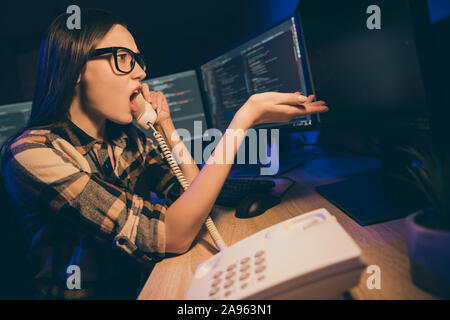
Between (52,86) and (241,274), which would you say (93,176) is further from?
(241,274)

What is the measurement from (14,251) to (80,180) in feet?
1.04

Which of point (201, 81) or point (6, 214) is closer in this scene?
point (6, 214)


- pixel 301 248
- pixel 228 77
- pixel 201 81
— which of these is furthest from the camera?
pixel 201 81

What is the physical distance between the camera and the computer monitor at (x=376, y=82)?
420 mm

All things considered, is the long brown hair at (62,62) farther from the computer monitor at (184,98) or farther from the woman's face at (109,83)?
the computer monitor at (184,98)

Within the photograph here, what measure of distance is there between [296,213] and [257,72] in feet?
2.15

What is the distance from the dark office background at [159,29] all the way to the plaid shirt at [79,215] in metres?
1.21

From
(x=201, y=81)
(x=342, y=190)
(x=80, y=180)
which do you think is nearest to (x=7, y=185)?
(x=80, y=180)

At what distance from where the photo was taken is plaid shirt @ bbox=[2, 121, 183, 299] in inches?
23.2

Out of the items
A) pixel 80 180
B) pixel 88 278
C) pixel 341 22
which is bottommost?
pixel 88 278

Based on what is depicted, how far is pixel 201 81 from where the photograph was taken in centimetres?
141

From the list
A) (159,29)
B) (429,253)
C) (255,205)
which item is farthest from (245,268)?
(159,29)

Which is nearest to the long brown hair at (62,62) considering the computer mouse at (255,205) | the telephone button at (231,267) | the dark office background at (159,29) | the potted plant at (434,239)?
the computer mouse at (255,205)

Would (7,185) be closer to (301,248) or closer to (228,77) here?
(301,248)
